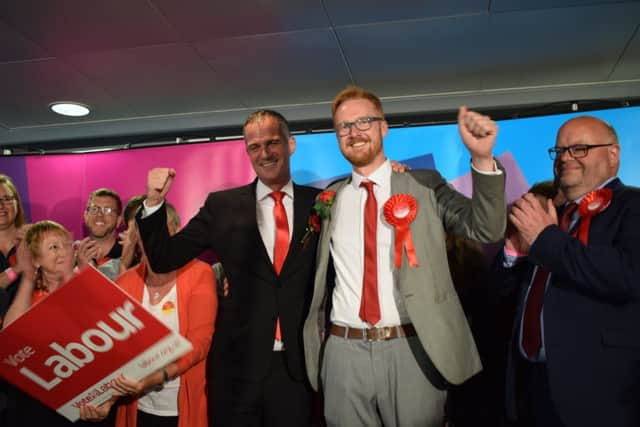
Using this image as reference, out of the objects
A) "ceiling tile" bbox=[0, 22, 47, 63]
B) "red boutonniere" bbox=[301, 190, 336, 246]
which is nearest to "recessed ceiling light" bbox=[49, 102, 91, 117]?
"ceiling tile" bbox=[0, 22, 47, 63]

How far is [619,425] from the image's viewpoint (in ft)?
5.45

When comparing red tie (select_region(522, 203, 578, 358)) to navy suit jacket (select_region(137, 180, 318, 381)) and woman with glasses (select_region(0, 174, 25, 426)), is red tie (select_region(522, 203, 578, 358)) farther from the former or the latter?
woman with glasses (select_region(0, 174, 25, 426))

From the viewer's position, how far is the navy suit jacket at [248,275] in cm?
206

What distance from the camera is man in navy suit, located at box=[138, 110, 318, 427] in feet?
6.68

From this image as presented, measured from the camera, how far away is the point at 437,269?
177cm

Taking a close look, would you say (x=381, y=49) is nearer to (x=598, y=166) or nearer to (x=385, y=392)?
(x=598, y=166)

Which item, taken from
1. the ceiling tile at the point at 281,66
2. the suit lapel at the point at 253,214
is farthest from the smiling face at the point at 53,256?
the ceiling tile at the point at 281,66

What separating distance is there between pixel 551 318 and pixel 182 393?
1716 millimetres

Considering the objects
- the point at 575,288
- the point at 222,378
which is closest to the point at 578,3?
the point at 575,288

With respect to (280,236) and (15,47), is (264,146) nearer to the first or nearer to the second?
(280,236)

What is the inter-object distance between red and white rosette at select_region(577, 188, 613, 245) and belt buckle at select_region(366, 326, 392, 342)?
0.88m

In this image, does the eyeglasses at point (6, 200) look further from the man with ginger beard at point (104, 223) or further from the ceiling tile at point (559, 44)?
the ceiling tile at point (559, 44)

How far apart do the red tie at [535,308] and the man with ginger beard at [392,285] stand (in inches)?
15.0

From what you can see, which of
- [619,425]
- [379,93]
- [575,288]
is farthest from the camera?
[379,93]
